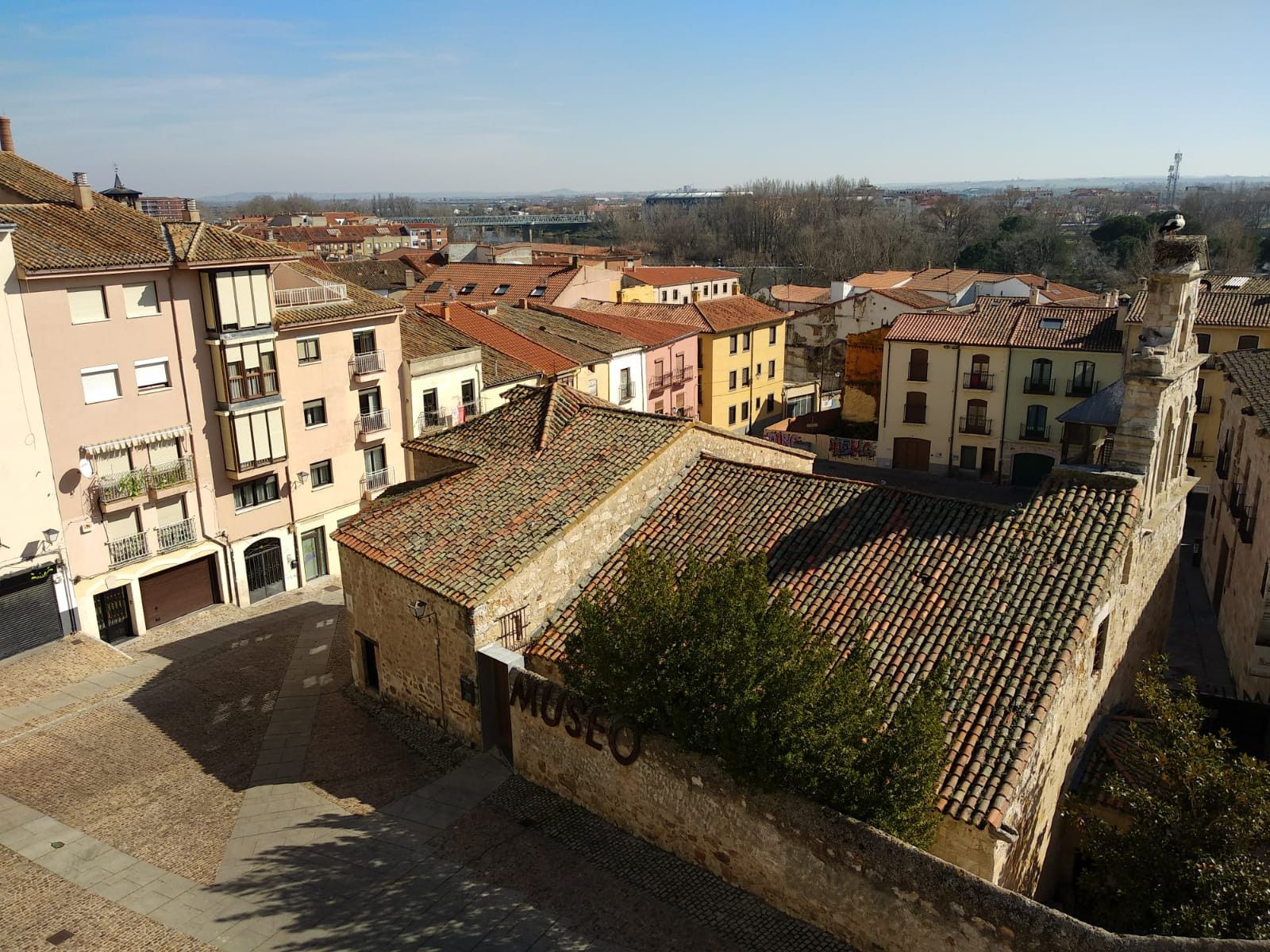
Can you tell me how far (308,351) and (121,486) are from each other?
23.7 ft

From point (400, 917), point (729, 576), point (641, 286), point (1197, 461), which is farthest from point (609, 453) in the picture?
point (641, 286)

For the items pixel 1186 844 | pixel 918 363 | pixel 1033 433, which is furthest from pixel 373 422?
pixel 1033 433

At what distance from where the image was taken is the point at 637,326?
46.3m

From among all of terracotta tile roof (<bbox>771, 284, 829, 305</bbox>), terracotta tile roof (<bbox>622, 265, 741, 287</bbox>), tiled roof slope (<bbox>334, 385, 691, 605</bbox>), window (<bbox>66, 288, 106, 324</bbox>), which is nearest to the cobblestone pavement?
tiled roof slope (<bbox>334, 385, 691, 605</bbox>)

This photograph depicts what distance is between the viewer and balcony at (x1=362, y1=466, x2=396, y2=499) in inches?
1267

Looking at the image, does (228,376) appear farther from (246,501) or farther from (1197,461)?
(1197,461)

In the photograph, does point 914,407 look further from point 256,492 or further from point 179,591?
point 179,591

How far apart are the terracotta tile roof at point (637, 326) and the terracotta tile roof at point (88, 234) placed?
19262mm

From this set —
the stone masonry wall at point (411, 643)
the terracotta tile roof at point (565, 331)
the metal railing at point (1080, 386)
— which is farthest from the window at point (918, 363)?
the stone masonry wall at point (411, 643)

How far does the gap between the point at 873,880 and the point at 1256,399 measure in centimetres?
1663

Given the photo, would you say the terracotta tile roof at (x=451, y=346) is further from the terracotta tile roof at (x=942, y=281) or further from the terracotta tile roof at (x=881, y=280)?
the terracotta tile roof at (x=881, y=280)

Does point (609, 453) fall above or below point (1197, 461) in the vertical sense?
above

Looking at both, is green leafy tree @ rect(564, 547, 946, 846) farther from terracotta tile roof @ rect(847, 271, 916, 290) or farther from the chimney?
terracotta tile roof @ rect(847, 271, 916, 290)

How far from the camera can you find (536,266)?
2375 inches
